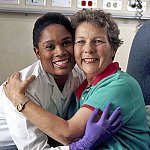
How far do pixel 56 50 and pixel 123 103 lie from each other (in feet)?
1.32

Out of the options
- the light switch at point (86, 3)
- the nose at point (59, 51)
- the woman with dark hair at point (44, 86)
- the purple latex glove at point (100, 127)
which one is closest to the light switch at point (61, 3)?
the light switch at point (86, 3)

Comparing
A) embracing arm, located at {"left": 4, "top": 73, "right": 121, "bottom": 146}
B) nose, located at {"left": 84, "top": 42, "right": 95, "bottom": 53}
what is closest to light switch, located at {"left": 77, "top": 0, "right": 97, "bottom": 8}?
nose, located at {"left": 84, "top": 42, "right": 95, "bottom": 53}

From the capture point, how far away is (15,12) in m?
2.39

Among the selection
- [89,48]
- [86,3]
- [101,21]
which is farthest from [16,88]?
[86,3]

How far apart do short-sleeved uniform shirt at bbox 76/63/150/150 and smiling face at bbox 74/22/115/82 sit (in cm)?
5

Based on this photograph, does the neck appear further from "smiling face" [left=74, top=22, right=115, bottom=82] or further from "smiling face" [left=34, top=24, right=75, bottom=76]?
"smiling face" [left=74, top=22, right=115, bottom=82]

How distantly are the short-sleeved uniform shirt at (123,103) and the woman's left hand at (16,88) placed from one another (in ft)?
0.86

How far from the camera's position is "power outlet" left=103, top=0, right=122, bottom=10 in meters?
2.40

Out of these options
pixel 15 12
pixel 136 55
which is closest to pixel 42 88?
pixel 136 55

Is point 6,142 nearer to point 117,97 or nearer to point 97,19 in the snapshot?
point 117,97

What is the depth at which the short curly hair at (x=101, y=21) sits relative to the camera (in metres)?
1.30

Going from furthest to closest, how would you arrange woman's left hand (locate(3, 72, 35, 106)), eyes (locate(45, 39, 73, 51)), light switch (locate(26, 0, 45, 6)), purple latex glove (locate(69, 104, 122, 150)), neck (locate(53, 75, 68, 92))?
light switch (locate(26, 0, 45, 6)) < neck (locate(53, 75, 68, 92)) < eyes (locate(45, 39, 73, 51)) < woman's left hand (locate(3, 72, 35, 106)) < purple latex glove (locate(69, 104, 122, 150))

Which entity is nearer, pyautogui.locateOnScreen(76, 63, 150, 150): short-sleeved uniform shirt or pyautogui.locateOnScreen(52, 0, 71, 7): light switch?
pyautogui.locateOnScreen(76, 63, 150, 150): short-sleeved uniform shirt

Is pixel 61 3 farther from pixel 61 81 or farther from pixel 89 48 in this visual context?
pixel 89 48
